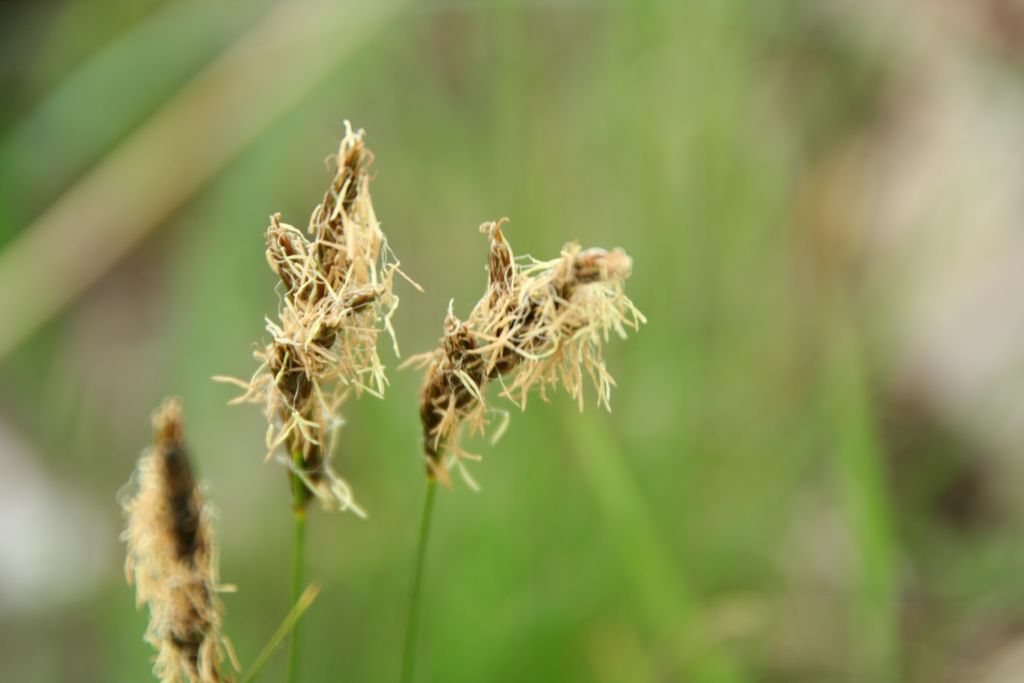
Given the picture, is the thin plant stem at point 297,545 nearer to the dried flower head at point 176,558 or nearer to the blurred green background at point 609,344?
the dried flower head at point 176,558

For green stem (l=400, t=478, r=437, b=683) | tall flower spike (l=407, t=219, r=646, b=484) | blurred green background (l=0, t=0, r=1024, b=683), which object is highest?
blurred green background (l=0, t=0, r=1024, b=683)

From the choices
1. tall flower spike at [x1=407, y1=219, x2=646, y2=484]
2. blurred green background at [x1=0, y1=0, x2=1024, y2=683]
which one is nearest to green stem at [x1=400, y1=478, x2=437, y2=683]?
tall flower spike at [x1=407, y1=219, x2=646, y2=484]

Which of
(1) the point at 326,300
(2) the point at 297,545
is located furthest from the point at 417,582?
(1) the point at 326,300

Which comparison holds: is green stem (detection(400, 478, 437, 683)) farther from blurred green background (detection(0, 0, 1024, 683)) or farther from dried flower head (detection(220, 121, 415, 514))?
blurred green background (detection(0, 0, 1024, 683))

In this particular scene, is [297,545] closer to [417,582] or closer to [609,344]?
[417,582]

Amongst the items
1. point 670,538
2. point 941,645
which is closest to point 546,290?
point 670,538

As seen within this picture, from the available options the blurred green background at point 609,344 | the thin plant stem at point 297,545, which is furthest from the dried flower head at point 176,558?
the blurred green background at point 609,344
